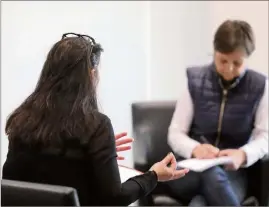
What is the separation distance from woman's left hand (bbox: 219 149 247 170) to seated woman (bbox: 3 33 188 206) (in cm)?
64

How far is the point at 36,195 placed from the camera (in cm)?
74

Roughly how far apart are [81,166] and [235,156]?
723 mm

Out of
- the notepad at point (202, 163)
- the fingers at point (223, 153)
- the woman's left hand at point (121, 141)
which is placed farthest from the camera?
the fingers at point (223, 153)

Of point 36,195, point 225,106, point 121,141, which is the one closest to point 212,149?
point 225,106

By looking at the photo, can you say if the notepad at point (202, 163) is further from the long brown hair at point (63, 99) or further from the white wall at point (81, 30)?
the long brown hair at point (63, 99)

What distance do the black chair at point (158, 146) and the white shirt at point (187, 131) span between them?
28 millimetres

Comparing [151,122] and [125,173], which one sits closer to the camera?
[125,173]

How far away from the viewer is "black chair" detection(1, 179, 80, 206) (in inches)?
28.4

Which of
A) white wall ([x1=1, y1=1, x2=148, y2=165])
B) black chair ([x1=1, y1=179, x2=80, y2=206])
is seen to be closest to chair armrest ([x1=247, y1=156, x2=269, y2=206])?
white wall ([x1=1, y1=1, x2=148, y2=165])

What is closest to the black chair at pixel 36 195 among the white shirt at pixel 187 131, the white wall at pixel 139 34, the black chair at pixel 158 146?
the black chair at pixel 158 146

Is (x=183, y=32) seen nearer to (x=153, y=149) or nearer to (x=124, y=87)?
(x=124, y=87)

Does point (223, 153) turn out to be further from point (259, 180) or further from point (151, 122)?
point (151, 122)

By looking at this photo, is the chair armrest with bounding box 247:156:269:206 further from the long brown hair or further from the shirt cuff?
the long brown hair

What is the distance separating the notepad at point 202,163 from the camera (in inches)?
53.3
